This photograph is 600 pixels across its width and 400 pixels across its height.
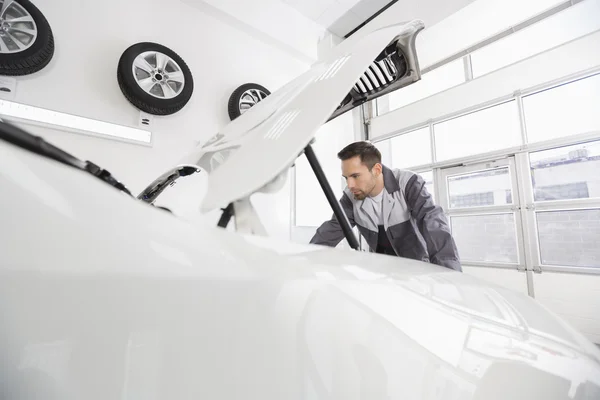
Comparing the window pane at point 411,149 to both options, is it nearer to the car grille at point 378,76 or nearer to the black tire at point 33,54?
the car grille at point 378,76

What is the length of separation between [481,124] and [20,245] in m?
4.62

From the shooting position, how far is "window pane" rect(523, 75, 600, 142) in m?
3.03

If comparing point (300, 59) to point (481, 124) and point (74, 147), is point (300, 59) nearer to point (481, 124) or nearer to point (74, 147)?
point (481, 124)

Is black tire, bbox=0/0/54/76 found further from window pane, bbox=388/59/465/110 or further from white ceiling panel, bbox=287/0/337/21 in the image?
window pane, bbox=388/59/465/110

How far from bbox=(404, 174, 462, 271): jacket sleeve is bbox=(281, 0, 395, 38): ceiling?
342 cm

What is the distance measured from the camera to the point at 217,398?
0.27 m

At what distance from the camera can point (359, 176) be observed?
1560 mm

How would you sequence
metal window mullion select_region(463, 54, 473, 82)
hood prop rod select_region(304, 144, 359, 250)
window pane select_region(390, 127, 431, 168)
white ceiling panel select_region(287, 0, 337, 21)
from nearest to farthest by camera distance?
hood prop rod select_region(304, 144, 359, 250), white ceiling panel select_region(287, 0, 337, 21), metal window mullion select_region(463, 54, 473, 82), window pane select_region(390, 127, 431, 168)

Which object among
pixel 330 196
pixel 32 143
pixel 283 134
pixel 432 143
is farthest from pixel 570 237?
pixel 32 143

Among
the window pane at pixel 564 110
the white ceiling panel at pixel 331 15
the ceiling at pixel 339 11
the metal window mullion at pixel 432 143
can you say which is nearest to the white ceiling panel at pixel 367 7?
the ceiling at pixel 339 11

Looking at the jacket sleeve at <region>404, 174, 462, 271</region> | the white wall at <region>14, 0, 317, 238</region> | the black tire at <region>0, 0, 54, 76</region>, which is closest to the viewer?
the jacket sleeve at <region>404, 174, 462, 271</region>

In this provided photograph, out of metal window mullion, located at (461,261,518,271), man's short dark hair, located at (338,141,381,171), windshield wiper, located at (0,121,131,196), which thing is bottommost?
metal window mullion, located at (461,261,518,271)

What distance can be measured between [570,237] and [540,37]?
2.42m

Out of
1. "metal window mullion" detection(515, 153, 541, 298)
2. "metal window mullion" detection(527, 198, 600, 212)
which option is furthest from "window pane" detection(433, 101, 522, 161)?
"metal window mullion" detection(527, 198, 600, 212)
